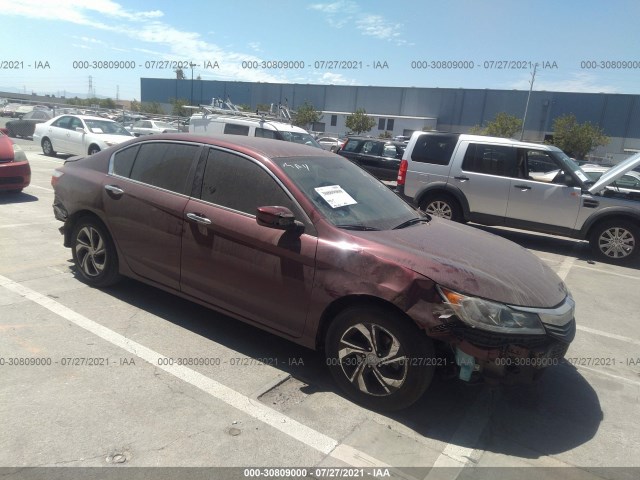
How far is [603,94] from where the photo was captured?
55.2m


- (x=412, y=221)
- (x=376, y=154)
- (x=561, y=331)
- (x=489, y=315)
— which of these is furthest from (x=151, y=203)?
(x=376, y=154)

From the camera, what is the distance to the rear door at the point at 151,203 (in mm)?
4000

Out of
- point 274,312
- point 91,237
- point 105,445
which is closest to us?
A: point 105,445

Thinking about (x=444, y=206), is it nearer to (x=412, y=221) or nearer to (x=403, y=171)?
(x=403, y=171)

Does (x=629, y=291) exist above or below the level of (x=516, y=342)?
below

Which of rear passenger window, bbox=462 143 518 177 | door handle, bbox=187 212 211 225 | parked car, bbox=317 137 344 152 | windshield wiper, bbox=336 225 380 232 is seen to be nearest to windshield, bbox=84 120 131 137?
parked car, bbox=317 137 344 152

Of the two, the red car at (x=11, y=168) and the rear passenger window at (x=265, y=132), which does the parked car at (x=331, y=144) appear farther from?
the red car at (x=11, y=168)

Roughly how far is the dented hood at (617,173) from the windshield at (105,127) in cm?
1328

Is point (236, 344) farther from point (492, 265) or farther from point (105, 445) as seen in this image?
point (492, 265)

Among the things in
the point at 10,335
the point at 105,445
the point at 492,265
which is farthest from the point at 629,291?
the point at 10,335

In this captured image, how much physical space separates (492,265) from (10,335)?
3688 mm

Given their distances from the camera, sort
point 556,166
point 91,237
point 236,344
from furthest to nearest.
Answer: point 556,166 → point 91,237 → point 236,344

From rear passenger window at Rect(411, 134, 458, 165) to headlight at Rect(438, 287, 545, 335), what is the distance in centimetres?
671

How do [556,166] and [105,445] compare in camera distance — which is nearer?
[105,445]
